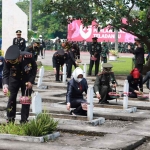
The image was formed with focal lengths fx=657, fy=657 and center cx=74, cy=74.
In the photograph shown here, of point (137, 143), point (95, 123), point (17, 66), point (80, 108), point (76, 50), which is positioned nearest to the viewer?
point (137, 143)

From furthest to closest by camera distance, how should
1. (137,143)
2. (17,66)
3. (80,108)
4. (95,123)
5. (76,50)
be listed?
(76,50), (80,108), (95,123), (17,66), (137,143)

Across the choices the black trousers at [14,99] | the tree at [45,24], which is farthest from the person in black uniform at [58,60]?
the tree at [45,24]

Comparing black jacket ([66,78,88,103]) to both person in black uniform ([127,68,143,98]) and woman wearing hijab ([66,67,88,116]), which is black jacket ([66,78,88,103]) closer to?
woman wearing hijab ([66,67,88,116])

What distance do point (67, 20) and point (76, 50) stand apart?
179 centimetres

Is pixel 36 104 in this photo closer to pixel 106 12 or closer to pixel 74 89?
pixel 74 89

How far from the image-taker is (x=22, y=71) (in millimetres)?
13344

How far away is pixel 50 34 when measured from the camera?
328 feet

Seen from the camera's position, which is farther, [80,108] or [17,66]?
[80,108]

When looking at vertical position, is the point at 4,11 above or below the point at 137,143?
above

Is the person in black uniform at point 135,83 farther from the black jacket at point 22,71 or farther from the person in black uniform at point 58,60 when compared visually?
the black jacket at point 22,71

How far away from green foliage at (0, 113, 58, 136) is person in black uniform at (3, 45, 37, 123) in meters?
0.75

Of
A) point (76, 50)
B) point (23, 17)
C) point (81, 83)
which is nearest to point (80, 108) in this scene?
point (81, 83)

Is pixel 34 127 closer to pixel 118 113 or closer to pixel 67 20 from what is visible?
pixel 118 113

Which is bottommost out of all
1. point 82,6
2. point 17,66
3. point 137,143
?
point 137,143
